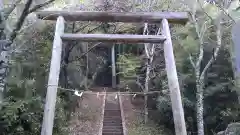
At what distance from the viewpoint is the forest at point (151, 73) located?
8.92 m

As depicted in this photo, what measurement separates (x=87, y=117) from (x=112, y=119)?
1.31 meters

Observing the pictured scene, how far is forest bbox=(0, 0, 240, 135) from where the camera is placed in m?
8.92

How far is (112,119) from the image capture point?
15.5 meters

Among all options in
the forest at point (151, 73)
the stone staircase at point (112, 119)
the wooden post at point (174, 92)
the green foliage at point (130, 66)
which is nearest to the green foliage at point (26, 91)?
the forest at point (151, 73)

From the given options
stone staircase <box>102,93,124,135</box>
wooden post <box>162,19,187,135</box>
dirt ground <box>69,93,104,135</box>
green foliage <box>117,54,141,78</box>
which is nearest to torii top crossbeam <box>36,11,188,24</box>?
wooden post <box>162,19,187,135</box>

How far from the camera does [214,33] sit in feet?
40.7

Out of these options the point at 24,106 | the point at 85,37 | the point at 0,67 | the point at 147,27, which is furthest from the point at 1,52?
the point at 147,27

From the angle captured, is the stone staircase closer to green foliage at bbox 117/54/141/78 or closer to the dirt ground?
the dirt ground

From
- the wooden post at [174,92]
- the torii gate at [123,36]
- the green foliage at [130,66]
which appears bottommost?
the wooden post at [174,92]

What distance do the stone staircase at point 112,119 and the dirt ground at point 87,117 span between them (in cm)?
33

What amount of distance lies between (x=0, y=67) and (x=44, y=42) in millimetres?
5987

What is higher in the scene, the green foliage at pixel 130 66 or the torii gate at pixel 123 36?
the green foliage at pixel 130 66

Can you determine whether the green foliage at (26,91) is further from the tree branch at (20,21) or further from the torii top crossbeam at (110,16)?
the torii top crossbeam at (110,16)

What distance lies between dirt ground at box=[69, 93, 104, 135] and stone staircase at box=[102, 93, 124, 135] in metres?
0.33
